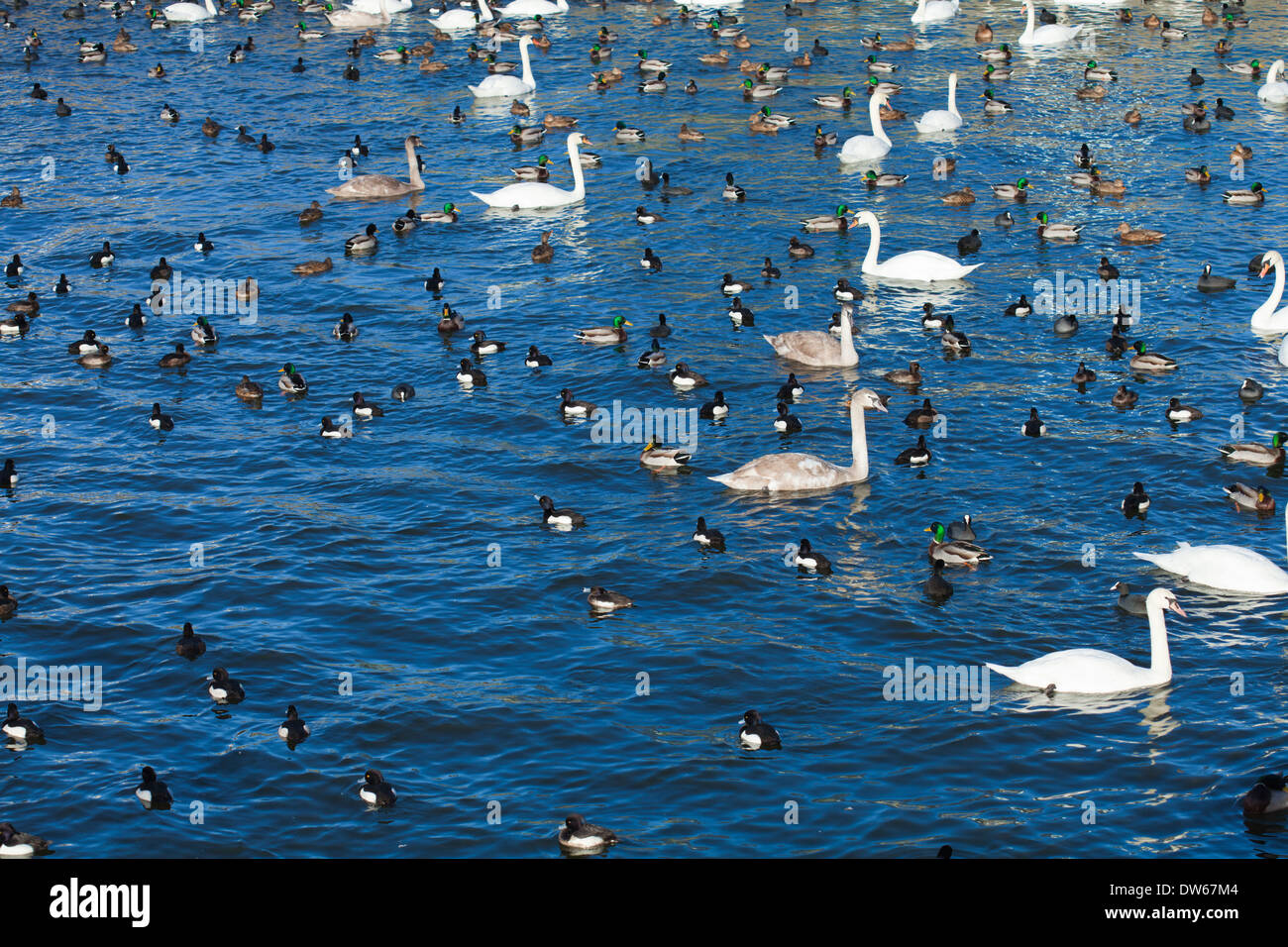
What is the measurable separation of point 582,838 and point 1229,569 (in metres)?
13.7

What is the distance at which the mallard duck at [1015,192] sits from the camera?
160 feet

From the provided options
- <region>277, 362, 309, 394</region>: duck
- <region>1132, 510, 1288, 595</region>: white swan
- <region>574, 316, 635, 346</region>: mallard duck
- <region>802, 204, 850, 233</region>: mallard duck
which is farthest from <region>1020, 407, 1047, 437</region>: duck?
<region>277, 362, 309, 394</region>: duck

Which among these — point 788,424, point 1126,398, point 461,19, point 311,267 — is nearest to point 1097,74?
point 1126,398

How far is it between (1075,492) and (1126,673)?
25.1 feet

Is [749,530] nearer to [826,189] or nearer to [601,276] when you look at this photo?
[601,276]

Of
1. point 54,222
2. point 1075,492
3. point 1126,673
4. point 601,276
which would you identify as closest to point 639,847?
point 1126,673

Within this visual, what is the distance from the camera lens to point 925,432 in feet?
118

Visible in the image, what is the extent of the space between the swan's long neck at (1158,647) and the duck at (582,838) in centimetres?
1005

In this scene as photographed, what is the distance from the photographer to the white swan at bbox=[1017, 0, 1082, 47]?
215 feet

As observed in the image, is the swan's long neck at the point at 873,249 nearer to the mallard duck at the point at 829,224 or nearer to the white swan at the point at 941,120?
the mallard duck at the point at 829,224

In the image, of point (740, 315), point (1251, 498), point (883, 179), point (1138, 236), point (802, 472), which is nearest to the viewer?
point (1251, 498)

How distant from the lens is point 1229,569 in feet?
93.9

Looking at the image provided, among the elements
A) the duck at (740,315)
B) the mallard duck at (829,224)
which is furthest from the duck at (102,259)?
the mallard duck at (829,224)

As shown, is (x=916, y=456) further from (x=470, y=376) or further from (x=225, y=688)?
(x=225, y=688)
